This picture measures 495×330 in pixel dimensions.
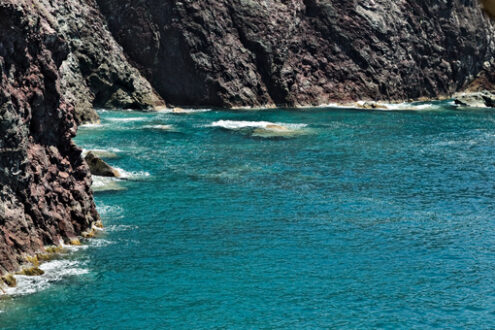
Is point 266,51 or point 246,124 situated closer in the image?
point 246,124

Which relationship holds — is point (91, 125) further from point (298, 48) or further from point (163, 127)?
point (298, 48)

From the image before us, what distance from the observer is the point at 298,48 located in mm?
158250

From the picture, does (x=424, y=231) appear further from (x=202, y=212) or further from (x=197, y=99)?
(x=197, y=99)

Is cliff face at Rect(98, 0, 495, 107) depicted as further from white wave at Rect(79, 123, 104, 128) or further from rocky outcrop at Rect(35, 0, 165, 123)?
white wave at Rect(79, 123, 104, 128)

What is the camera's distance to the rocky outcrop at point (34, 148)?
144 ft

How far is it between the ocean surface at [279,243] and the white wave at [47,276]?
0.40ft

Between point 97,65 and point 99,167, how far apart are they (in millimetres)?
63490

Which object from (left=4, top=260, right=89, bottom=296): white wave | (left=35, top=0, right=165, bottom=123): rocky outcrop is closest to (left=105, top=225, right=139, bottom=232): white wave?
(left=4, top=260, right=89, bottom=296): white wave

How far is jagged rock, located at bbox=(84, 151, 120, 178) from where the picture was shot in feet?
237

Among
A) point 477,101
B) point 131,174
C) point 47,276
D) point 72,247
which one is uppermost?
point 131,174

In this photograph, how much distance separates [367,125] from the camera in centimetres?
12106

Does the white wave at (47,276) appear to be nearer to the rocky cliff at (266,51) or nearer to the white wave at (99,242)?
the white wave at (99,242)

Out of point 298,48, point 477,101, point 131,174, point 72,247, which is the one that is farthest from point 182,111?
point 72,247

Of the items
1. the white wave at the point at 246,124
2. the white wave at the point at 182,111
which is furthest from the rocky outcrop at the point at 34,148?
the white wave at the point at 182,111
